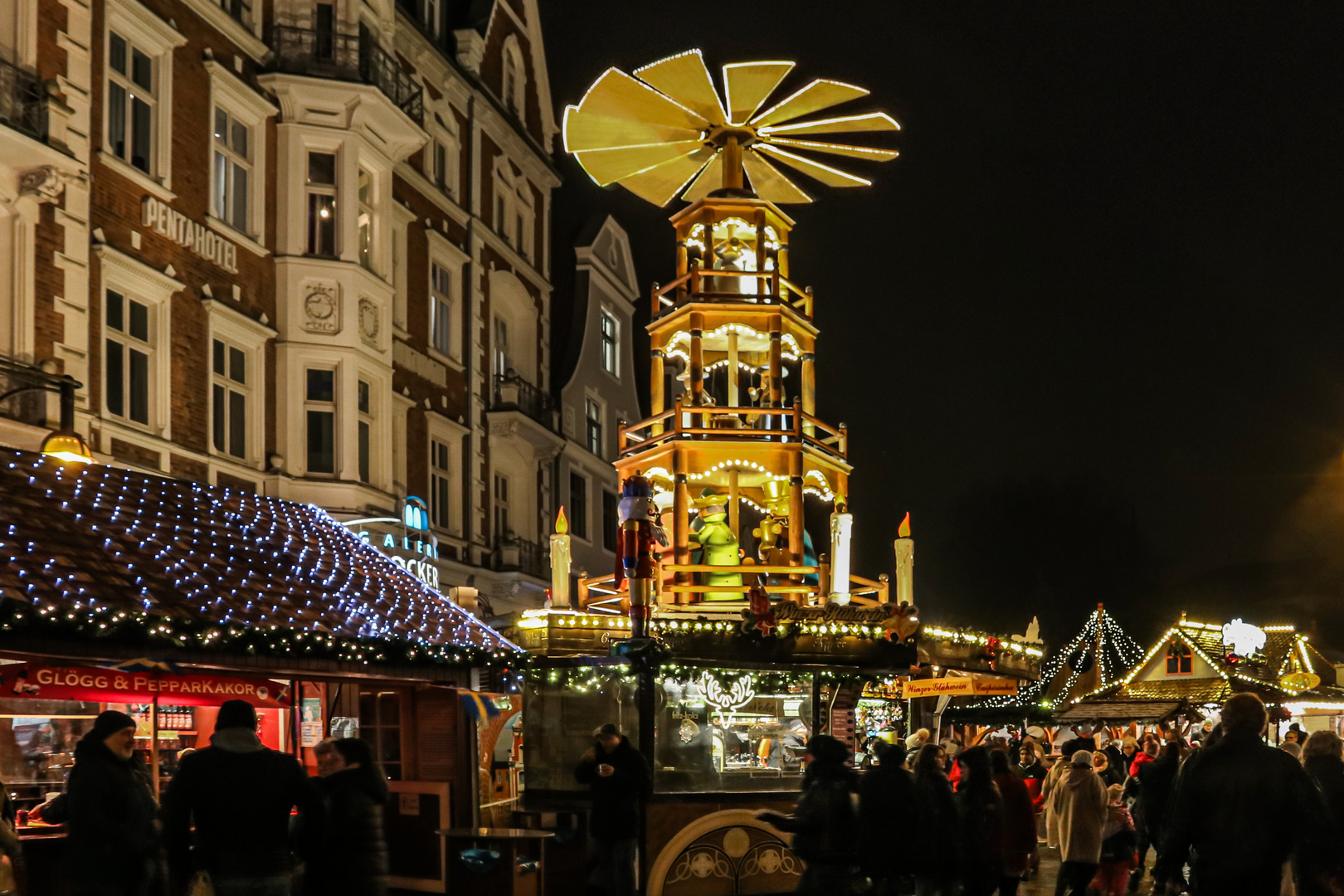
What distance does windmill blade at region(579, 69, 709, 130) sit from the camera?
57.6ft

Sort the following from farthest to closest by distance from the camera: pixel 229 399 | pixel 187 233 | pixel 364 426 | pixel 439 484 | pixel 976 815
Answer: pixel 439 484
pixel 364 426
pixel 229 399
pixel 187 233
pixel 976 815

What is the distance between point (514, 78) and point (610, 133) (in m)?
16.8

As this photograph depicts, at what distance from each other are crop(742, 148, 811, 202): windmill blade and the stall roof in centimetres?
652

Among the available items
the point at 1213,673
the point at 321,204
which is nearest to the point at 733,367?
the point at 321,204

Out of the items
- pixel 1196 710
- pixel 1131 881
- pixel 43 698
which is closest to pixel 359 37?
pixel 43 698

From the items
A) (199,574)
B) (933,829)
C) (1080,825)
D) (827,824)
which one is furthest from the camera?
(199,574)

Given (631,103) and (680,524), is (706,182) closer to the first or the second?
(631,103)

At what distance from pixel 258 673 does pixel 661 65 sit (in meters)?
7.71

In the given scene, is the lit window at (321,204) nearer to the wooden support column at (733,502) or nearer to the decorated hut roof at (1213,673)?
the wooden support column at (733,502)

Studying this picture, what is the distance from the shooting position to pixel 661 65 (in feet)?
56.9

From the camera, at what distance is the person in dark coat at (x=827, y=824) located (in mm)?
9484

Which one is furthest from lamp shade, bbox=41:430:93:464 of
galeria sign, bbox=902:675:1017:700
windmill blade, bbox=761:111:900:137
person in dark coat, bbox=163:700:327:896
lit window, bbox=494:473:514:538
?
lit window, bbox=494:473:514:538

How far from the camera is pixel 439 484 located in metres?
29.1

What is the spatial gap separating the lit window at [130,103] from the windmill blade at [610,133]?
5824 millimetres
